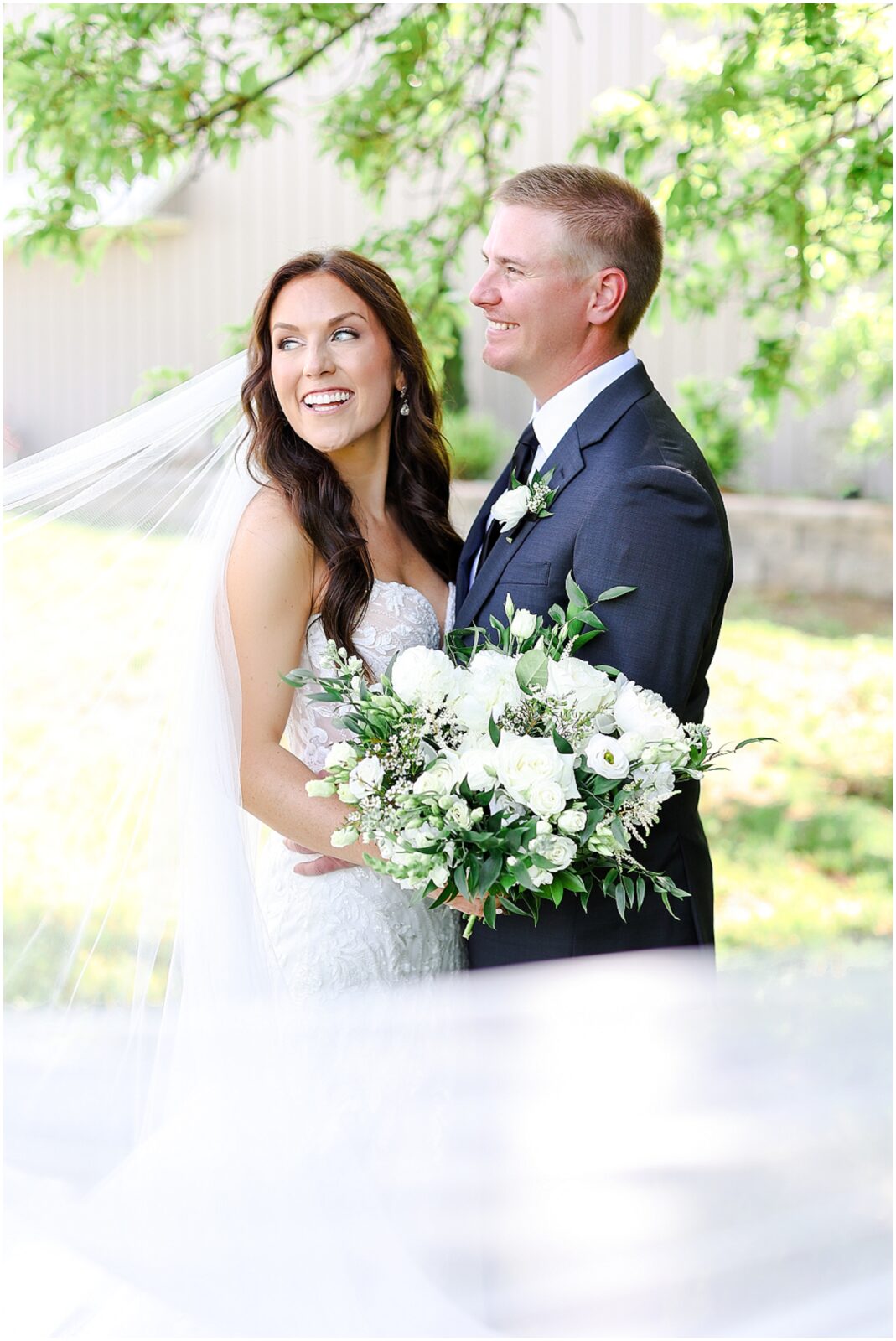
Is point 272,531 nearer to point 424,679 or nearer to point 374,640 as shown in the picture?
point 374,640

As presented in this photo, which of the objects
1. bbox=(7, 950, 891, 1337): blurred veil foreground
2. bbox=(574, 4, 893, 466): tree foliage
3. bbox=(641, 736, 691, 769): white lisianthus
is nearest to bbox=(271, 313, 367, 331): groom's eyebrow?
bbox=(641, 736, 691, 769): white lisianthus

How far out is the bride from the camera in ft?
8.53

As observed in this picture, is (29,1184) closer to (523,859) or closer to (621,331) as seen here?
(523,859)

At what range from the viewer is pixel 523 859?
204 centimetres

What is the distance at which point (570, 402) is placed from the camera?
2746mm

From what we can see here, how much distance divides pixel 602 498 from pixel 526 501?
0.19 metres

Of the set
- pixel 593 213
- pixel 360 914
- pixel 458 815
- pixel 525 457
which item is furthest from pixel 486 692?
pixel 593 213

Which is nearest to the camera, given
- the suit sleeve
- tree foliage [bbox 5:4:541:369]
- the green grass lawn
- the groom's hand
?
the suit sleeve

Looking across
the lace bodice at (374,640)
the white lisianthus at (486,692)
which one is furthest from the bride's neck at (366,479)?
the white lisianthus at (486,692)

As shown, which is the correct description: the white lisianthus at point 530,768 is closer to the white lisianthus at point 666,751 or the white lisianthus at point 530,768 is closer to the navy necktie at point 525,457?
the white lisianthus at point 666,751

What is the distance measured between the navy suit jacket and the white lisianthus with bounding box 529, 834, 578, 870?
1.57 ft

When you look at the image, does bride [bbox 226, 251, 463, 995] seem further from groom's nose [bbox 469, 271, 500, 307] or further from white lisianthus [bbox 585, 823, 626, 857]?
white lisianthus [bbox 585, 823, 626, 857]

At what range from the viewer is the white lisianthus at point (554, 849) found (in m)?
2.01

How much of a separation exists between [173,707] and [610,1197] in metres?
1.28
